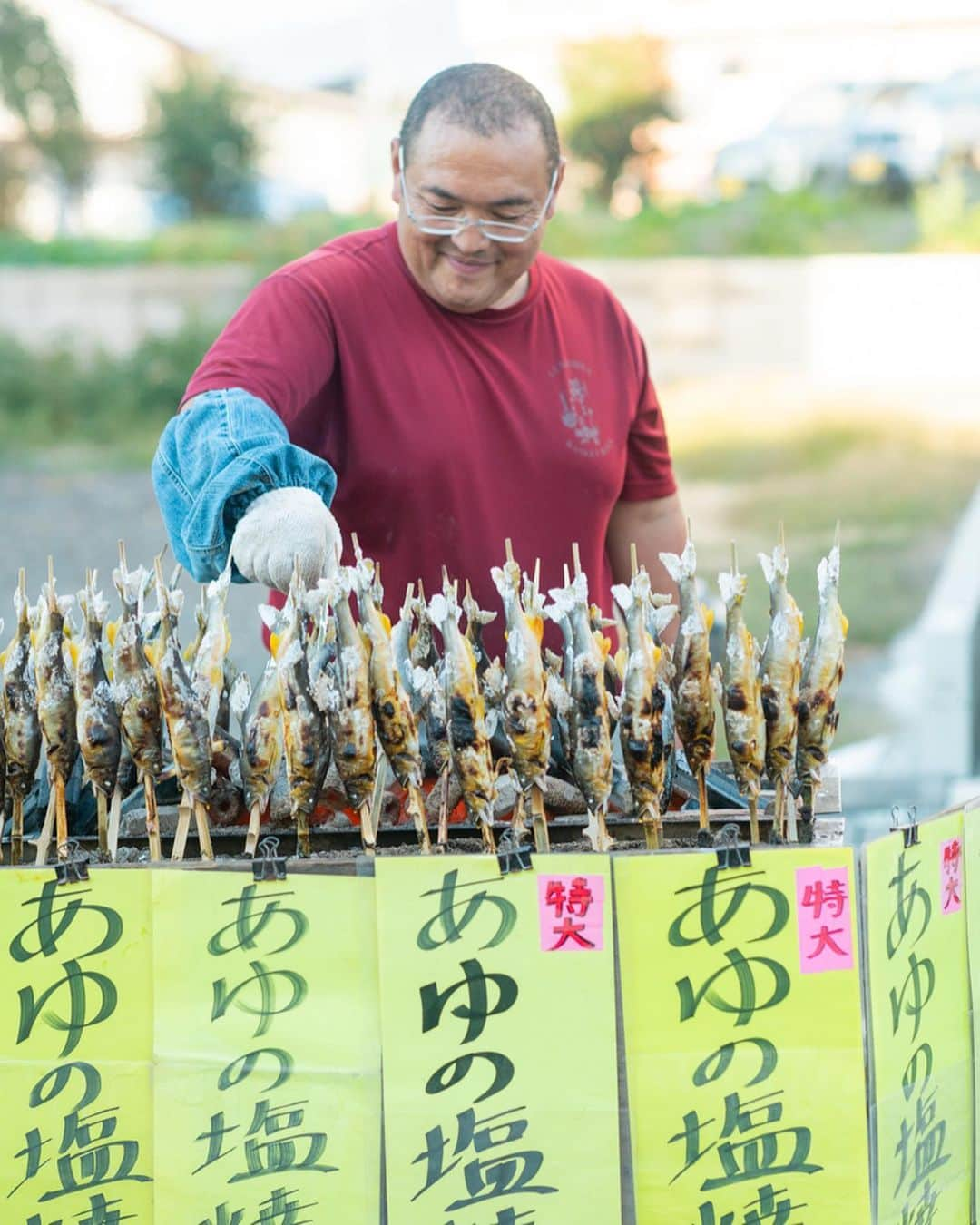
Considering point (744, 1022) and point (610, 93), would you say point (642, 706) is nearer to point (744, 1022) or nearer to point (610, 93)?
point (744, 1022)

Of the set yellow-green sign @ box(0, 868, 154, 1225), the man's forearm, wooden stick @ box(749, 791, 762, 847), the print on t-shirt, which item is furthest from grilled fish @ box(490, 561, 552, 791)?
the man's forearm

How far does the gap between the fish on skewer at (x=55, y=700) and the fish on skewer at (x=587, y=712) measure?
715mm

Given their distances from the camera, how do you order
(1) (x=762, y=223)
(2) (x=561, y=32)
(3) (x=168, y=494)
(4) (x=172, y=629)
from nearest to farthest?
1. (4) (x=172, y=629)
2. (3) (x=168, y=494)
3. (1) (x=762, y=223)
4. (2) (x=561, y=32)

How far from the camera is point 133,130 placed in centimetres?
2070

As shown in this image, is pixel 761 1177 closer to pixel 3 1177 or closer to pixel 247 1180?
pixel 247 1180

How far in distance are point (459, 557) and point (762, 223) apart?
15133mm

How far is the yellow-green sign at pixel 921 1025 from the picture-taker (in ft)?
6.47

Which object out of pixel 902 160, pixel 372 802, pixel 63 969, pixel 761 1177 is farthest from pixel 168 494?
pixel 902 160

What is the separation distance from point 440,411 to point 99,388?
1348cm

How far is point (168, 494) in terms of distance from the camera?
7.80ft

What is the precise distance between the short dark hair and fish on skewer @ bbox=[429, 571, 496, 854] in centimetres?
93

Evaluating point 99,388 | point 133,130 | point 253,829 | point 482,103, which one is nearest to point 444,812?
point 253,829

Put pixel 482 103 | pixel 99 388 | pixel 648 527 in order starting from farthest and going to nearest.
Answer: pixel 99 388 → pixel 648 527 → pixel 482 103

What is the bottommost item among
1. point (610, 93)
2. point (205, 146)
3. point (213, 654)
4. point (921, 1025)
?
point (921, 1025)
